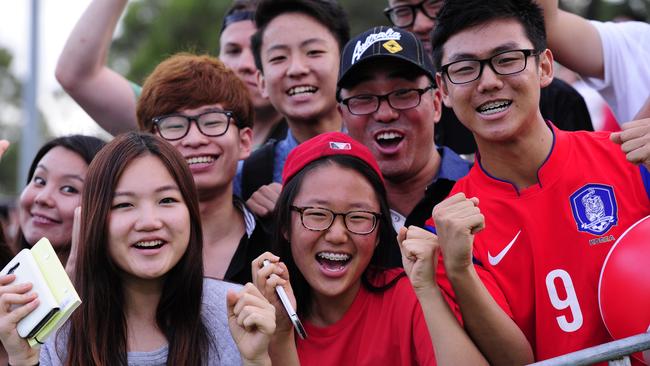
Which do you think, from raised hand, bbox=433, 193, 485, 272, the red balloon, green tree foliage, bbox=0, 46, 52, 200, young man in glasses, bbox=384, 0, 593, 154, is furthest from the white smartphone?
green tree foliage, bbox=0, 46, 52, 200

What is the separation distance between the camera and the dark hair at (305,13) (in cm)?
535

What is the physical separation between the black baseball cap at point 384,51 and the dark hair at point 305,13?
73 centimetres

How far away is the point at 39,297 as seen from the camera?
320 centimetres

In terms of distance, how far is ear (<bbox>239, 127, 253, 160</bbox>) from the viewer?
15.9ft

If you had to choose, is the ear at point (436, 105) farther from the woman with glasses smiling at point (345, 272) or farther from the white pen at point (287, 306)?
the white pen at point (287, 306)

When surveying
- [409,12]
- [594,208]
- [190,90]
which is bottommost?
[594,208]

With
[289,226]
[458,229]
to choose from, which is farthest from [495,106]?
[289,226]

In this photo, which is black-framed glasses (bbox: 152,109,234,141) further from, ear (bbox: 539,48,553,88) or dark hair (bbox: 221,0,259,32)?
dark hair (bbox: 221,0,259,32)

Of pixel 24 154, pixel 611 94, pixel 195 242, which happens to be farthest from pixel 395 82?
pixel 24 154

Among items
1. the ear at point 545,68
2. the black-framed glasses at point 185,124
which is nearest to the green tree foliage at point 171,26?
the black-framed glasses at point 185,124

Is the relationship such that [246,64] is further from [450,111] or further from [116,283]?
[116,283]

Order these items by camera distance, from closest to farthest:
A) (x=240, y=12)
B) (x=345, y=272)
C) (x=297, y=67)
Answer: (x=345, y=272) → (x=297, y=67) → (x=240, y=12)

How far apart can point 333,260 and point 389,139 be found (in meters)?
0.89

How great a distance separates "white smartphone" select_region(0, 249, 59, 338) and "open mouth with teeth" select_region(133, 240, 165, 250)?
1.61 feet
